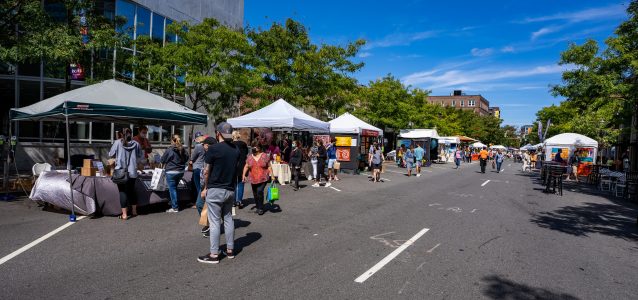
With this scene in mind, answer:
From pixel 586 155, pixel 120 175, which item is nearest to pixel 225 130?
pixel 120 175

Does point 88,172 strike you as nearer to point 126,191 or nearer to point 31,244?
point 126,191

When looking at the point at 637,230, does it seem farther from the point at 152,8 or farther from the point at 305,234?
the point at 152,8

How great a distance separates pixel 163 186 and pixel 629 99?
18433 millimetres

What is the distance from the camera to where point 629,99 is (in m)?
16.4

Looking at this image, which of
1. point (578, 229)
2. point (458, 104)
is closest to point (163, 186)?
point (578, 229)

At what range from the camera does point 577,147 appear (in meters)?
25.6

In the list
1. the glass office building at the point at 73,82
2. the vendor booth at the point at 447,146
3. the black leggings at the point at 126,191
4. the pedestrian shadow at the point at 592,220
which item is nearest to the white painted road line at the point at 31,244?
the black leggings at the point at 126,191

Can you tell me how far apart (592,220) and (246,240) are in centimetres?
847

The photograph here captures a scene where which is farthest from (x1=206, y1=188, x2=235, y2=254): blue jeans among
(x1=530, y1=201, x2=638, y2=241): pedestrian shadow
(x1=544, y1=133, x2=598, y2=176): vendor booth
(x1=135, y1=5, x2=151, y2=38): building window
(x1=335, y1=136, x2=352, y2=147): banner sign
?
(x1=544, y1=133, x2=598, y2=176): vendor booth

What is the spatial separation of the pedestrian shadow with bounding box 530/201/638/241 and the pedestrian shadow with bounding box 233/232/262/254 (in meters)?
6.07

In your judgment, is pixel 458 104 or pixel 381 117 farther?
pixel 458 104

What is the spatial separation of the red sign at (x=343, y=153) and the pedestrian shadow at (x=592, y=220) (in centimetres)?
1144

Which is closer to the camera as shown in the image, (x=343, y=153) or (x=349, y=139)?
(x=349, y=139)

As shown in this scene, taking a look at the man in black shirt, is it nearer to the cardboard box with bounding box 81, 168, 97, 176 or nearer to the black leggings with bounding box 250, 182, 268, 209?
the black leggings with bounding box 250, 182, 268, 209
